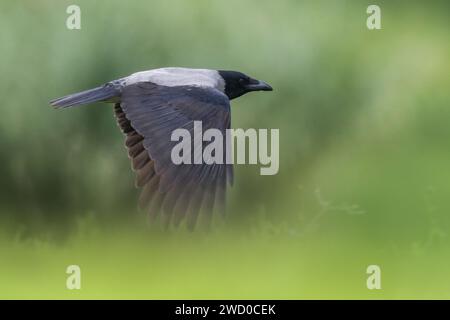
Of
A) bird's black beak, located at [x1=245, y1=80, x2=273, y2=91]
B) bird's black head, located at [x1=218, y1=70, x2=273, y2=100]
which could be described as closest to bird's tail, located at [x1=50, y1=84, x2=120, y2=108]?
bird's black head, located at [x1=218, y1=70, x2=273, y2=100]

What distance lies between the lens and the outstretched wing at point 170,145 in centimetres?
462

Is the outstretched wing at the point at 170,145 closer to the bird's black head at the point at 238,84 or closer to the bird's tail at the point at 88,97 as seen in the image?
the bird's tail at the point at 88,97

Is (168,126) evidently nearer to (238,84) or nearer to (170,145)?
(170,145)

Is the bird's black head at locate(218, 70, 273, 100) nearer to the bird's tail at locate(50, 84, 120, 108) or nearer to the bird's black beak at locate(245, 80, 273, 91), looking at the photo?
the bird's black beak at locate(245, 80, 273, 91)

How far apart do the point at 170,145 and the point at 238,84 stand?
4.81ft

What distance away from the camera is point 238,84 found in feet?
20.2

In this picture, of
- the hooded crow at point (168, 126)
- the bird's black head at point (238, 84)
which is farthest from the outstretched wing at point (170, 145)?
the bird's black head at point (238, 84)

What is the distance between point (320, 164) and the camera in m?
6.81

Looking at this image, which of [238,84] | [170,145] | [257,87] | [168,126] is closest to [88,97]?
[168,126]

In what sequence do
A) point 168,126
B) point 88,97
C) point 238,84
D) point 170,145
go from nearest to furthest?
point 170,145
point 168,126
point 88,97
point 238,84

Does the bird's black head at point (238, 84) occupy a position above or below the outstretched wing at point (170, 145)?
above

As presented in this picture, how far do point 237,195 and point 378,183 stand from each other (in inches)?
45.5

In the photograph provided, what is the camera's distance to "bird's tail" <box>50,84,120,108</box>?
17.4 feet

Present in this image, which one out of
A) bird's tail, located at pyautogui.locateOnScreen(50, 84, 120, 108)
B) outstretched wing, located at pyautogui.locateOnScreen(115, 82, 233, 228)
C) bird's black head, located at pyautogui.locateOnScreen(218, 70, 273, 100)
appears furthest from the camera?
bird's black head, located at pyautogui.locateOnScreen(218, 70, 273, 100)
